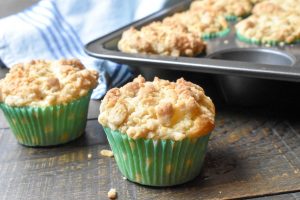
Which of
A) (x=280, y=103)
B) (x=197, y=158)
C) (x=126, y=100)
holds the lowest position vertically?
(x=280, y=103)

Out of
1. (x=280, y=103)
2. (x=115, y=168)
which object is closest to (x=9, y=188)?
(x=115, y=168)

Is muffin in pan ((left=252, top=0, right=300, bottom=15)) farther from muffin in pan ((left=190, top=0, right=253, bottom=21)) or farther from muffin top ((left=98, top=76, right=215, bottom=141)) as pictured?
muffin top ((left=98, top=76, right=215, bottom=141))

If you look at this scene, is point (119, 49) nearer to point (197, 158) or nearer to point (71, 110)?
point (71, 110)

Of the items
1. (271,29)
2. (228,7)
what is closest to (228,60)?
(271,29)

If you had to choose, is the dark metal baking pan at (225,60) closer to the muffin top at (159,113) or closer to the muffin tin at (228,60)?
the muffin tin at (228,60)

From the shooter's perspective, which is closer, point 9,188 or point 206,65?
point 9,188

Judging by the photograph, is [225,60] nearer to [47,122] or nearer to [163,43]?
[163,43]
